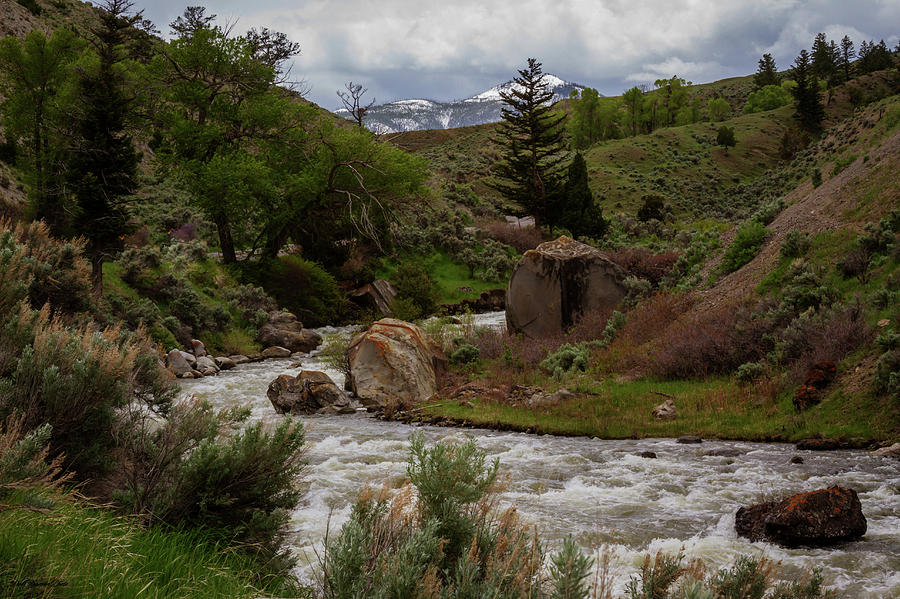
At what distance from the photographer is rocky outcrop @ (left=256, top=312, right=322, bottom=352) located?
23234 millimetres

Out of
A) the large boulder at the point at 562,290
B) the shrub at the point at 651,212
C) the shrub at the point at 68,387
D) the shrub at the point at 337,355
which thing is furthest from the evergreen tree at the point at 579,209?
the shrub at the point at 68,387

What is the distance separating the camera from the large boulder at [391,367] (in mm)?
14820

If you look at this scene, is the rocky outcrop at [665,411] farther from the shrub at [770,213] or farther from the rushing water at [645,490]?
the shrub at [770,213]

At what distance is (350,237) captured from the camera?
105ft

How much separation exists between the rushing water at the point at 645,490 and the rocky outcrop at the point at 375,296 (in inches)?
708

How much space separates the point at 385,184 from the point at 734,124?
7356 cm

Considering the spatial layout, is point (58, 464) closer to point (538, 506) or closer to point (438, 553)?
point (438, 553)

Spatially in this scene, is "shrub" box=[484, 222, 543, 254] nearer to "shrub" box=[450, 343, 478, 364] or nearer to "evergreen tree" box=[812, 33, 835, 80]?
"shrub" box=[450, 343, 478, 364]

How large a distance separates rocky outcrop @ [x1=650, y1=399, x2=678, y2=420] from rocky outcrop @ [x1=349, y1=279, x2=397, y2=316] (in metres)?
19.2

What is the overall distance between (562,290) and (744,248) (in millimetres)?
5703

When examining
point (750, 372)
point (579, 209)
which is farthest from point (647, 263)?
point (579, 209)

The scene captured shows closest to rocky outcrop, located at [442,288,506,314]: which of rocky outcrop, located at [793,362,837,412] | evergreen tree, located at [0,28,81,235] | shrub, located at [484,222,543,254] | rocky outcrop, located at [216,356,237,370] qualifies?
shrub, located at [484,222,543,254]

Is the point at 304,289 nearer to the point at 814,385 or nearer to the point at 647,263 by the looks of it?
the point at 647,263

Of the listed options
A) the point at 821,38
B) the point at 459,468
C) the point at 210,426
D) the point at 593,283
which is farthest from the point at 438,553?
the point at 821,38
